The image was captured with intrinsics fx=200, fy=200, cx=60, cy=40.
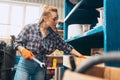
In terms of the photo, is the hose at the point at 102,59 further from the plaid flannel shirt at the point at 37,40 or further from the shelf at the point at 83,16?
the shelf at the point at 83,16

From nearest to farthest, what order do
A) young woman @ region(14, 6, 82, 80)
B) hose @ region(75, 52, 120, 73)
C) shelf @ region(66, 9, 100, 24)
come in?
hose @ region(75, 52, 120, 73), young woman @ region(14, 6, 82, 80), shelf @ region(66, 9, 100, 24)

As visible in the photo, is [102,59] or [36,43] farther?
[36,43]

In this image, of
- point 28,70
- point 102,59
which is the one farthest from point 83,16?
point 102,59

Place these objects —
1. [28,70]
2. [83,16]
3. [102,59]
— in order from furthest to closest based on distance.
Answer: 1. [83,16]
2. [28,70]
3. [102,59]

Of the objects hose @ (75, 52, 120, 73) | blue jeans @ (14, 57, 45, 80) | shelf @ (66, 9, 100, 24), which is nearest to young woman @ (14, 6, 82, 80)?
blue jeans @ (14, 57, 45, 80)

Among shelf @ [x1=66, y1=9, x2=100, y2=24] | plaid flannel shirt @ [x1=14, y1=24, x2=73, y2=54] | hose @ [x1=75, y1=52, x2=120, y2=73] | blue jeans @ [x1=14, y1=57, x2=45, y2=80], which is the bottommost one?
blue jeans @ [x1=14, y1=57, x2=45, y2=80]

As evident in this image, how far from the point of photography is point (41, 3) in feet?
20.8

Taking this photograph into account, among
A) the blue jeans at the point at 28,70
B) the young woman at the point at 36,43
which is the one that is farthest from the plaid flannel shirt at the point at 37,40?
the blue jeans at the point at 28,70

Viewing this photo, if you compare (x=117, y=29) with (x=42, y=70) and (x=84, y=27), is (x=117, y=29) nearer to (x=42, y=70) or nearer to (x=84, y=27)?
(x=84, y=27)

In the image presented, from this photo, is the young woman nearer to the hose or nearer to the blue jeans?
the blue jeans

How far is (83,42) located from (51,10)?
74 cm

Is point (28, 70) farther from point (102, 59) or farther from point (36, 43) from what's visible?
point (102, 59)

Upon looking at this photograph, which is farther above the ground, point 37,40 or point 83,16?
point 83,16

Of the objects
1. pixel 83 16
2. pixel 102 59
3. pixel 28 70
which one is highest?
pixel 83 16
